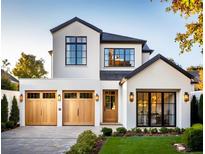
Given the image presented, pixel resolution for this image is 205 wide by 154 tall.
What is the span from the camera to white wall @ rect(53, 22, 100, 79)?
21.4 m

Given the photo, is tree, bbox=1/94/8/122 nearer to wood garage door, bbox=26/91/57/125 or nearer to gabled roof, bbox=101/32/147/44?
wood garage door, bbox=26/91/57/125

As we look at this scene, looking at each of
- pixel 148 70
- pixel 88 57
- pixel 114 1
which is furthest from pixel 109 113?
pixel 114 1

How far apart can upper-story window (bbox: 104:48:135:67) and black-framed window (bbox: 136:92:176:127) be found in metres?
6.11

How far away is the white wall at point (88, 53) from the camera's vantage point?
21.4m

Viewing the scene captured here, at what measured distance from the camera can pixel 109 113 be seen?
2044cm

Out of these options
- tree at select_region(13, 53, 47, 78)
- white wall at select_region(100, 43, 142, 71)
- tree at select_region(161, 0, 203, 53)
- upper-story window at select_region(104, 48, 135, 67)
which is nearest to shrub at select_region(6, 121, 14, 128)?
white wall at select_region(100, 43, 142, 71)

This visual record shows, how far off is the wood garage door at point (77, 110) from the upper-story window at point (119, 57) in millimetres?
3795

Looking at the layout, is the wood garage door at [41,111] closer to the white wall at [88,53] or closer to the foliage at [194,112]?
the white wall at [88,53]

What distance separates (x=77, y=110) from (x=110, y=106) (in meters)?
2.44

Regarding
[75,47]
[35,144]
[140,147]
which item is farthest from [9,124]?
[140,147]

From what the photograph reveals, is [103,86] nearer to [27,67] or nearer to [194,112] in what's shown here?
[194,112]

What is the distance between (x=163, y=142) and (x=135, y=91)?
18.1 ft

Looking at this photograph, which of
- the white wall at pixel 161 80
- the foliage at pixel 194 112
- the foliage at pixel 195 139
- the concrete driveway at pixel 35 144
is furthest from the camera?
the foliage at pixel 194 112

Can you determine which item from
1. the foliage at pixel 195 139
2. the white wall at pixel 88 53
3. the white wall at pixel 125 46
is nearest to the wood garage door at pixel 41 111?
the white wall at pixel 88 53
